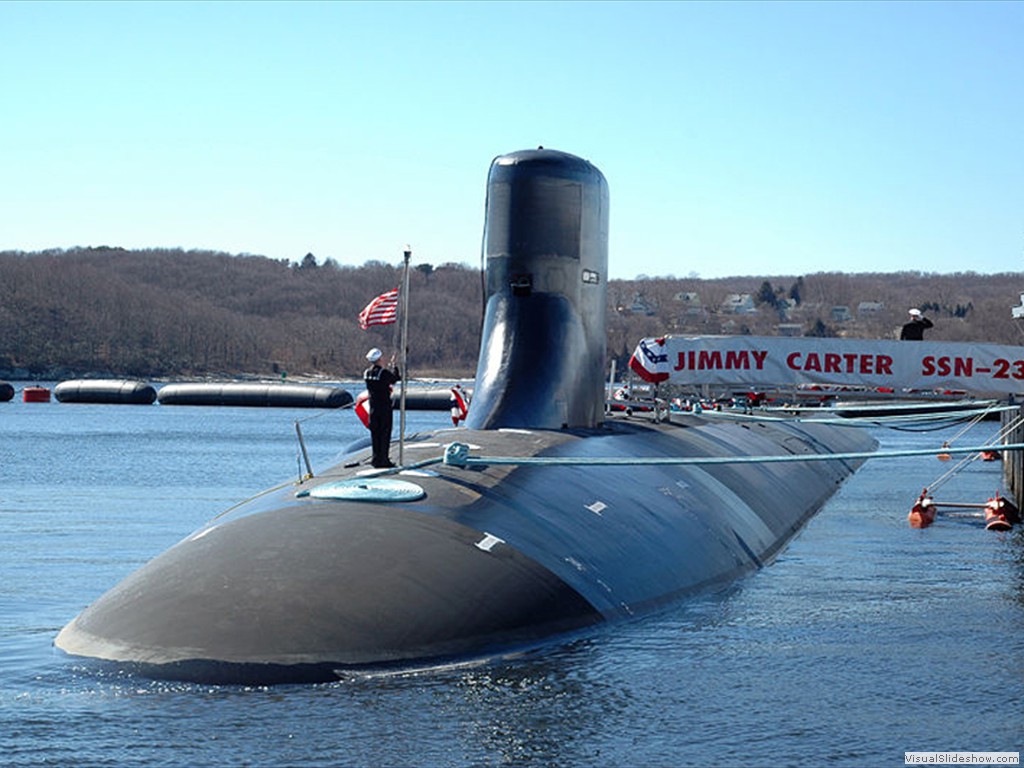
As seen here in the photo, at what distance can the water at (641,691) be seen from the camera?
10.7 metres

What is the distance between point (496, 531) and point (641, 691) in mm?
2065

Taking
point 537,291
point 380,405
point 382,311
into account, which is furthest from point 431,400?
point 380,405

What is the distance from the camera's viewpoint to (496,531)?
13805 mm

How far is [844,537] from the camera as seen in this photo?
2669 cm

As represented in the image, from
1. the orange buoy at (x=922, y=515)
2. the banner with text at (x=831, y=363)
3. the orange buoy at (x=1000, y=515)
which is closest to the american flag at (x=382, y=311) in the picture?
the banner with text at (x=831, y=363)

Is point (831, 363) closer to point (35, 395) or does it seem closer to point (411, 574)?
point (411, 574)

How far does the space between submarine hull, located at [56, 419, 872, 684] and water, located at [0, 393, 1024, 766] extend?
0.25m

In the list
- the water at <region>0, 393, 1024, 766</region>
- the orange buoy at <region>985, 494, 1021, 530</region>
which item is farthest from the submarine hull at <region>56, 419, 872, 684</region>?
the orange buoy at <region>985, 494, 1021, 530</region>

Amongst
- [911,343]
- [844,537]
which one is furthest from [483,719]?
[911,343]

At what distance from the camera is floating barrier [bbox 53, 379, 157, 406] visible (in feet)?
374

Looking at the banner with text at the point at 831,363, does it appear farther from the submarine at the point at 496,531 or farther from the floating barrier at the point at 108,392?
the floating barrier at the point at 108,392

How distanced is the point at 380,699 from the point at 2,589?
9.20 meters

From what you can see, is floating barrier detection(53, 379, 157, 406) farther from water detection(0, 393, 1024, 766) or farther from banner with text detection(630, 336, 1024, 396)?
water detection(0, 393, 1024, 766)

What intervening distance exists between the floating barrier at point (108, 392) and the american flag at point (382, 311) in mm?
100165
